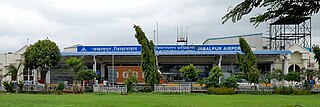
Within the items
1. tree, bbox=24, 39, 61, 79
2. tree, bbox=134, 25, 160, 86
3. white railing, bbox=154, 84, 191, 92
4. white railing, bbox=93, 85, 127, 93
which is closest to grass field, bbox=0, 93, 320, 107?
white railing, bbox=154, 84, 191, 92

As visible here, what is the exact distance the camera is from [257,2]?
106 inches

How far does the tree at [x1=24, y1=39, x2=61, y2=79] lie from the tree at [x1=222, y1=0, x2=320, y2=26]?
35.4m

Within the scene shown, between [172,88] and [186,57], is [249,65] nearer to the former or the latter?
[172,88]

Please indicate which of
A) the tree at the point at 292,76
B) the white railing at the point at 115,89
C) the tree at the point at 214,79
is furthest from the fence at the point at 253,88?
the white railing at the point at 115,89

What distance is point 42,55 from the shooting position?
1452 inches

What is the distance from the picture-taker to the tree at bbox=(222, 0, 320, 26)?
266 cm

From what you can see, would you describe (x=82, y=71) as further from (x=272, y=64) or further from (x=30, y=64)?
(x=272, y=64)

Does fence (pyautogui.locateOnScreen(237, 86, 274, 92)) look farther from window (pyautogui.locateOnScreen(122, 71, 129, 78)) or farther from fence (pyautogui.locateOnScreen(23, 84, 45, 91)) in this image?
fence (pyautogui.locateOnScreen(23, 84, 45, 91))

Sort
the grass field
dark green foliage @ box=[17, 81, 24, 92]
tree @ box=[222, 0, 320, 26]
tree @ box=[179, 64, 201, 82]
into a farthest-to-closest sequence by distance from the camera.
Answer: tree @ box=[179, 64, 201, 82] < dark green foliage @ box=[17, 81, 24, 92] < the grass field < tree @ box=[222, 0, 320, 26]

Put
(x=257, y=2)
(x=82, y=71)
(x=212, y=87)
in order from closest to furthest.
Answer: (x=257, y=2), (x=212, y=87), (x=82, y=71)

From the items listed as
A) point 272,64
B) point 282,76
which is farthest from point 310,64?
point 282,76

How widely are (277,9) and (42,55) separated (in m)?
35.8

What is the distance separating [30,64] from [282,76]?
21056mm

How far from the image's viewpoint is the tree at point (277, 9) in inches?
105
